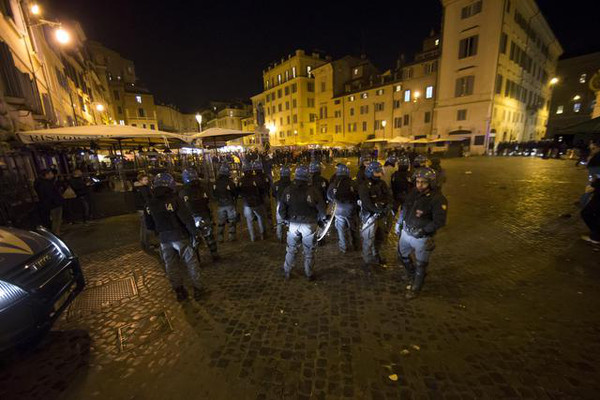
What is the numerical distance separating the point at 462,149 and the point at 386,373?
35625mm

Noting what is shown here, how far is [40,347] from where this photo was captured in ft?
11.0

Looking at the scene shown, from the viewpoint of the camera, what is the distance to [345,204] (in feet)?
18.0

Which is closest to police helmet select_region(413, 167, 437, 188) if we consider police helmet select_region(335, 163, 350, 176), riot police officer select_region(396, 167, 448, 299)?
riot police officer select_region(396, 167, 448, 299)

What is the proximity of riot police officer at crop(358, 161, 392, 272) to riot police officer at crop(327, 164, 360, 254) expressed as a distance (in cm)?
44

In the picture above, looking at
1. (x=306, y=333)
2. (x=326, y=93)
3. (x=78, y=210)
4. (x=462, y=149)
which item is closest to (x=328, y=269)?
(x=306, y=333)

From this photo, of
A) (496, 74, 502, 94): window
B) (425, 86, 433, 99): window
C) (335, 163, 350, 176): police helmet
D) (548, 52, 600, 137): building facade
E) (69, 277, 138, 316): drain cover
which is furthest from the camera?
(548, 52, 600, 137): building facade

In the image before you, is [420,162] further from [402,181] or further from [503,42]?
[503,42]

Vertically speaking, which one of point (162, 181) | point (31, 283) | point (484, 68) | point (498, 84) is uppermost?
point (484, 68)

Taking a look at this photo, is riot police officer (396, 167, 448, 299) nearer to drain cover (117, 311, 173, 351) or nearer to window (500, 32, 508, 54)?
drain cover (117, 311, 173, 351)

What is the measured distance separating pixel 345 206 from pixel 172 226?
3.38 metres

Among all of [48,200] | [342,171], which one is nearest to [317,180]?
[342,171]

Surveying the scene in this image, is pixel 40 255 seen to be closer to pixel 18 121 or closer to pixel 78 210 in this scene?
pixel 78 210

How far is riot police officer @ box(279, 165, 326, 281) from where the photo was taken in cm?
433

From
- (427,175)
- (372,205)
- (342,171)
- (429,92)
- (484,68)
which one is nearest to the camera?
(427,175)
